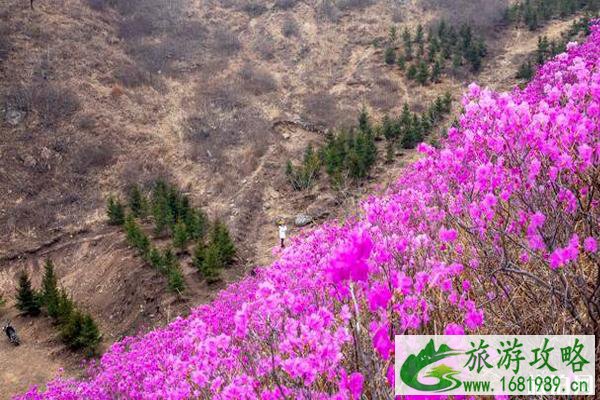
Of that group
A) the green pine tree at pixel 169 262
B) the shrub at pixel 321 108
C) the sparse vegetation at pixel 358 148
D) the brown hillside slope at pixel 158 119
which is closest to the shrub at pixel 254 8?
the brown hillside slope at pixel 158 119

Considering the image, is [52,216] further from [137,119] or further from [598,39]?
[598,39]

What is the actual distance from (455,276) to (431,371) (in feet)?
3.95

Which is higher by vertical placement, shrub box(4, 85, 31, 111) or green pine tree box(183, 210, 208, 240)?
shrub box(4, 85, 31, 111)

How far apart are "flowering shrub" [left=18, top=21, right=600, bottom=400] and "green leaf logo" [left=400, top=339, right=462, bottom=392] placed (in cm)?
11

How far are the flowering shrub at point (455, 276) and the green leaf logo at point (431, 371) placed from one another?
4.4 inches

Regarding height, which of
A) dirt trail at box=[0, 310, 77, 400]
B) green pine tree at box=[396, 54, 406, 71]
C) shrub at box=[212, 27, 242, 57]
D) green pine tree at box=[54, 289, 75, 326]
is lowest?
dirt trail at box=[0, 310, 77, 400]

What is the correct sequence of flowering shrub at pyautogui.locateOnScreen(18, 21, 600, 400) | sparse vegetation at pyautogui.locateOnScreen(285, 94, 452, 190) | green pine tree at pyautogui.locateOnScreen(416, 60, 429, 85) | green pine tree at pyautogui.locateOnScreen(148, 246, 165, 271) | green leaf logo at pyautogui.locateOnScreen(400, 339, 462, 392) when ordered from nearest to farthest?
1. green leaf logo at pyautogui.locateOnScreen(400, 339, 462, 392)
2. flowering shrub at pyautogui.locateOnScreen(18, 21, 600, 400)
3. green pine tree at pyautogui.locateOnScreen(148, 246, 165, 271)
4. sparse vegetation at pyautogui.locateOnScreen(285, 94, 452, 190)
5. green pine tree at pyautogui.locateOnScreen(416, 60, 429, 85)

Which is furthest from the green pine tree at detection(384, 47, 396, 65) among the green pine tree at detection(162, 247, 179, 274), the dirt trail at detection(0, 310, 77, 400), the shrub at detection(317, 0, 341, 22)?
the dirt trail at detection(0, 310, 77, 400)

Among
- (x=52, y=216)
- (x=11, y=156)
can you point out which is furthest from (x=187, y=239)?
(x=11, y=156)

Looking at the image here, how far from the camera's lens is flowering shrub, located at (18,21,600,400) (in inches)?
77.4

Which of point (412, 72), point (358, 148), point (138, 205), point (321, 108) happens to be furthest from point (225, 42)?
point (138, 205)

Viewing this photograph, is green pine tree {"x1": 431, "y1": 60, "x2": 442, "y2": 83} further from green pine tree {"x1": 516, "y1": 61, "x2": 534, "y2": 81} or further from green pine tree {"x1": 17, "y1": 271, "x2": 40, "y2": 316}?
Answer: green pine tree {"x1": 17, "y1": 271, "x2": 40, "y2": 316}

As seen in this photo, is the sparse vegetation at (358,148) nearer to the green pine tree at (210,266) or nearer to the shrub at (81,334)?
the green pine tree at (210,266)

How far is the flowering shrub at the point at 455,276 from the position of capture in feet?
6.45
